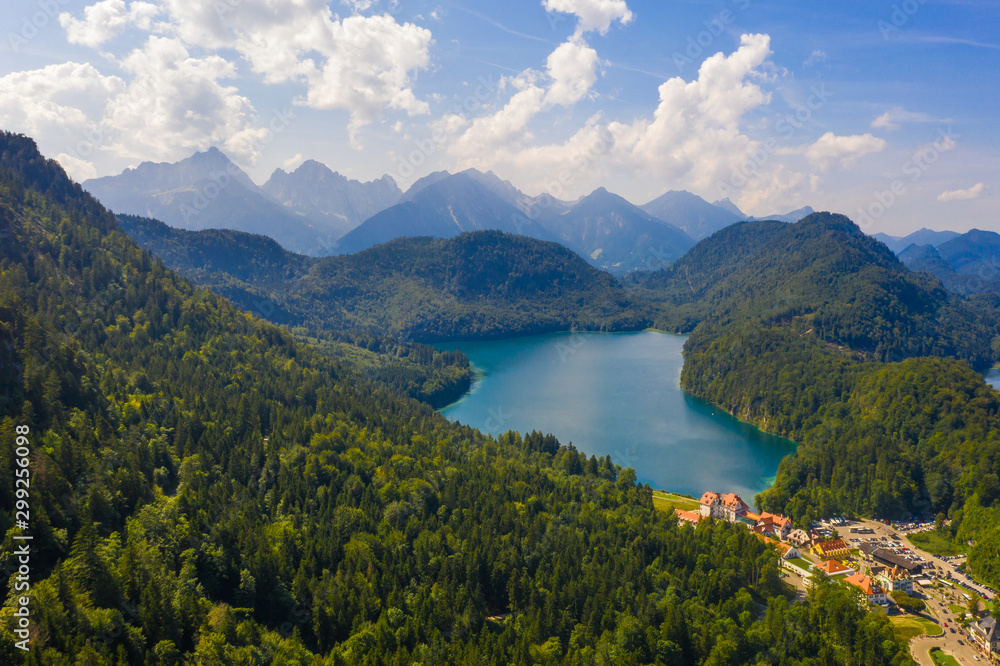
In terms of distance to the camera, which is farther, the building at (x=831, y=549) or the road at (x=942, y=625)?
the building at (x=831, y=549)

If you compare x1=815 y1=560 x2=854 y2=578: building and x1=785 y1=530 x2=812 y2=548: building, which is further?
x1=785 y1=530 x2=812 y2=548: building

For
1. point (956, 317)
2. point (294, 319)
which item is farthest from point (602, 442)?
point (956, 317)

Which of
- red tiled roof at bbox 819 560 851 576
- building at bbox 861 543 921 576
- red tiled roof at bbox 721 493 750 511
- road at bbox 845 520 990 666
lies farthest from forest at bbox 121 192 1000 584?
red tiled roof at bbox 819 560 851 576

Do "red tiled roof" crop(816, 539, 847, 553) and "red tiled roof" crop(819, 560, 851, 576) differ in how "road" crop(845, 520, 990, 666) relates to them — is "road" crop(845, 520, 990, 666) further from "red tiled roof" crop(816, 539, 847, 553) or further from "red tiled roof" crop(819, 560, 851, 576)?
"red tiled roof" crop(816, 539, 847, 553)

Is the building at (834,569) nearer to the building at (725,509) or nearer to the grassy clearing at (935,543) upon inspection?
the building at (725,509)

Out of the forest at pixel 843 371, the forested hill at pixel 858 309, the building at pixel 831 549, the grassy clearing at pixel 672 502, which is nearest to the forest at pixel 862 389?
the forest at pixel 843 371

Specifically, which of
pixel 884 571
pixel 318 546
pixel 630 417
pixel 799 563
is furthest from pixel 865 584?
pixel 630 417
